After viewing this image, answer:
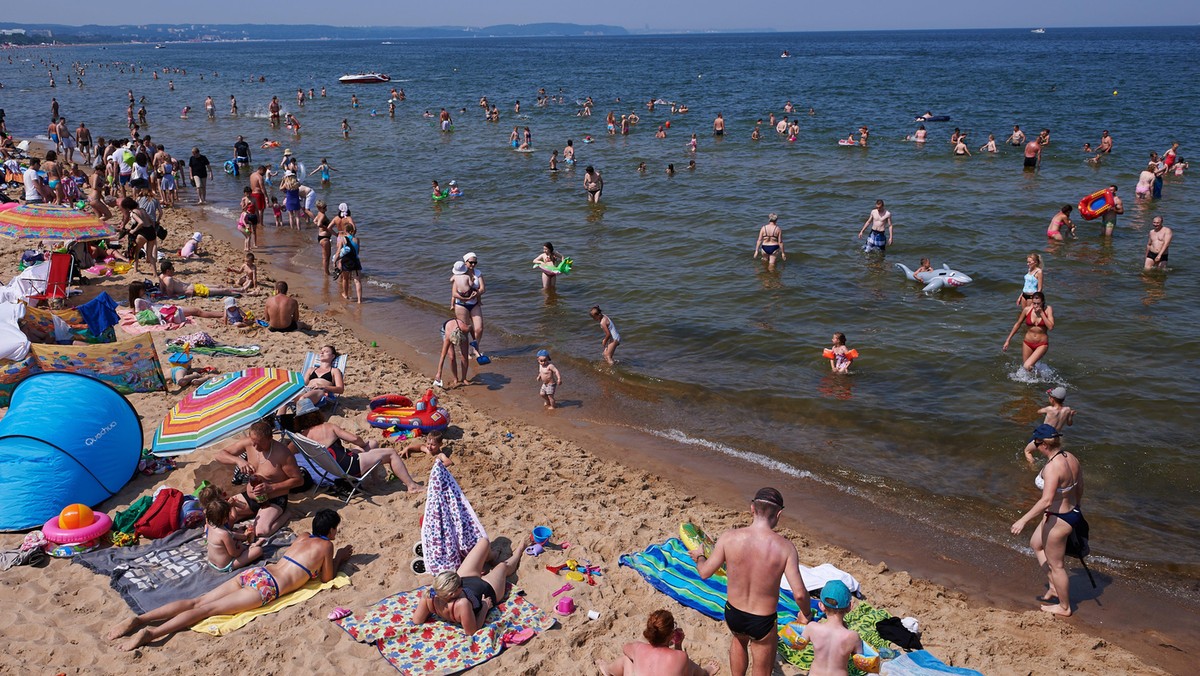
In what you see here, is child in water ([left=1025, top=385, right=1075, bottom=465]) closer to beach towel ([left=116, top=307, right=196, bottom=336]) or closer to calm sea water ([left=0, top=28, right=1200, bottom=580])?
calm sea water ([left=0, top=28, right=1200, bottom=580])

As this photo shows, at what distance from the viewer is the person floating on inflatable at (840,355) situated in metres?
11.9

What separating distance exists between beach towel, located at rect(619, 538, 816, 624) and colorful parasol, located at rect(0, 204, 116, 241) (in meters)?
10.5

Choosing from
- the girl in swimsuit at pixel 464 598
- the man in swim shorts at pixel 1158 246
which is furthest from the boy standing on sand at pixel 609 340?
the man in swim shorts at pixel 1158 246

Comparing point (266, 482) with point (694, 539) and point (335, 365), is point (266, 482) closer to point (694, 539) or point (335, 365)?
point (335, 365)

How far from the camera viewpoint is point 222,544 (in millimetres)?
6621

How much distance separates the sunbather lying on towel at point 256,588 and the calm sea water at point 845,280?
16.2 ft

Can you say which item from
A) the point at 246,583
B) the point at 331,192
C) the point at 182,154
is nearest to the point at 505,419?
the point at 246,583

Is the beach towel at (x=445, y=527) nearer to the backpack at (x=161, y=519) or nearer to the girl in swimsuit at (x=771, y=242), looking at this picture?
the backpack at (x=161, y=519)

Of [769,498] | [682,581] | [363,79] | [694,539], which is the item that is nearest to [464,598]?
[682,581]

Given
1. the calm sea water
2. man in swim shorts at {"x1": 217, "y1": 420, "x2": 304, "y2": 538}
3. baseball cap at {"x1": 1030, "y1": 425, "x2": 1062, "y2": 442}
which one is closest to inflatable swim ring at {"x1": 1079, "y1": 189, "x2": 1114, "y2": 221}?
the calm sea water

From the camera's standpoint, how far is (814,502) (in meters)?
9.00

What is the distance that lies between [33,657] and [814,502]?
7.13 m

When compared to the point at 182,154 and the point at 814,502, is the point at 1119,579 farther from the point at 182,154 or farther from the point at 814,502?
the point at 182,154

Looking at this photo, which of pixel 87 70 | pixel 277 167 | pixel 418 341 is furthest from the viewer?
pixel 87 70
